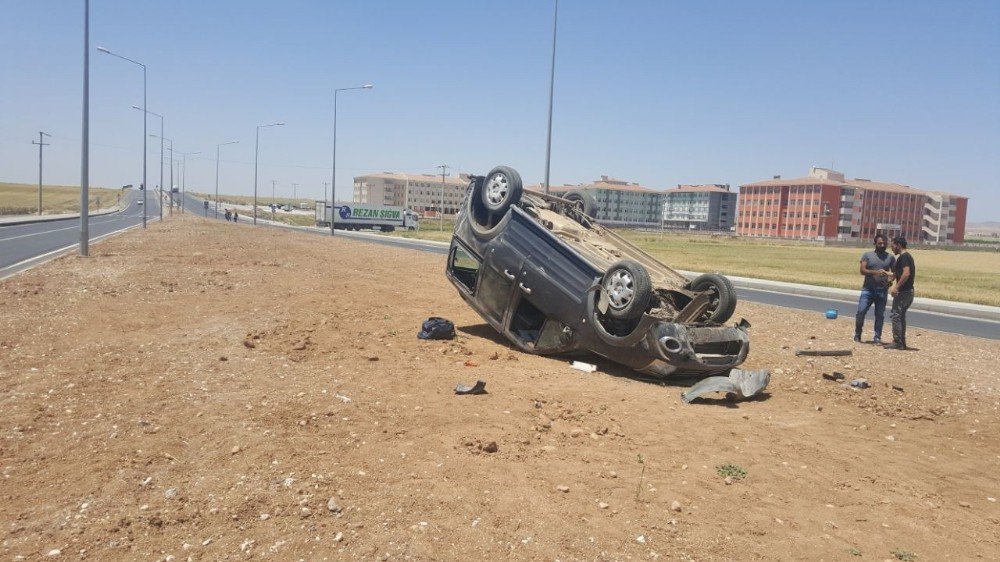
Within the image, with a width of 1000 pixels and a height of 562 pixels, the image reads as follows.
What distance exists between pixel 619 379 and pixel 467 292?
9.70 feet

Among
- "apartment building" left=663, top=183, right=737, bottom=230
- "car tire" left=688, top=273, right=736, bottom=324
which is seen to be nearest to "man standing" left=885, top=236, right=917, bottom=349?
"car tire" left=688, top=273, right=736, bottom=324

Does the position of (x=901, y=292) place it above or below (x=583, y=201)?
below

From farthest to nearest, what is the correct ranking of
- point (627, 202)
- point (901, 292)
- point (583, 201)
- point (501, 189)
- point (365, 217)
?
point (627, 202), point (365, 217), point (583, 201), point (901, 292), point (501, 189)

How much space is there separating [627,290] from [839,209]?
4931 inches

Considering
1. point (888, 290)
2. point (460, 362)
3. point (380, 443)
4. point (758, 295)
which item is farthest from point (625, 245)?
point (758, 295)

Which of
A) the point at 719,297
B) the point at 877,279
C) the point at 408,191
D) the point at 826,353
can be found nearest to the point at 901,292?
the point at 877,279

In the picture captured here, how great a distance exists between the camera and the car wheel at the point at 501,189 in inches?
381

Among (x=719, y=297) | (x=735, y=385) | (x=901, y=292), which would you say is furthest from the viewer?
(x=901, y=292)

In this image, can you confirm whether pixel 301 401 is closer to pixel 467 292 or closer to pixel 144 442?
pixel 144 442

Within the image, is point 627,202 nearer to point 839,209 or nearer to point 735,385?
point 839,209

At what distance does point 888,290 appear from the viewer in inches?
473

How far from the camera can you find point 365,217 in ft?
224

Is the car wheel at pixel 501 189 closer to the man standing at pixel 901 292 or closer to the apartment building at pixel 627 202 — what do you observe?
the man standing at pixel 901 292

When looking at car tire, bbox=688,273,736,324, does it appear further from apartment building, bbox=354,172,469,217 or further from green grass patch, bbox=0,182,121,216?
apartment building, bbox=354,172,469,217
